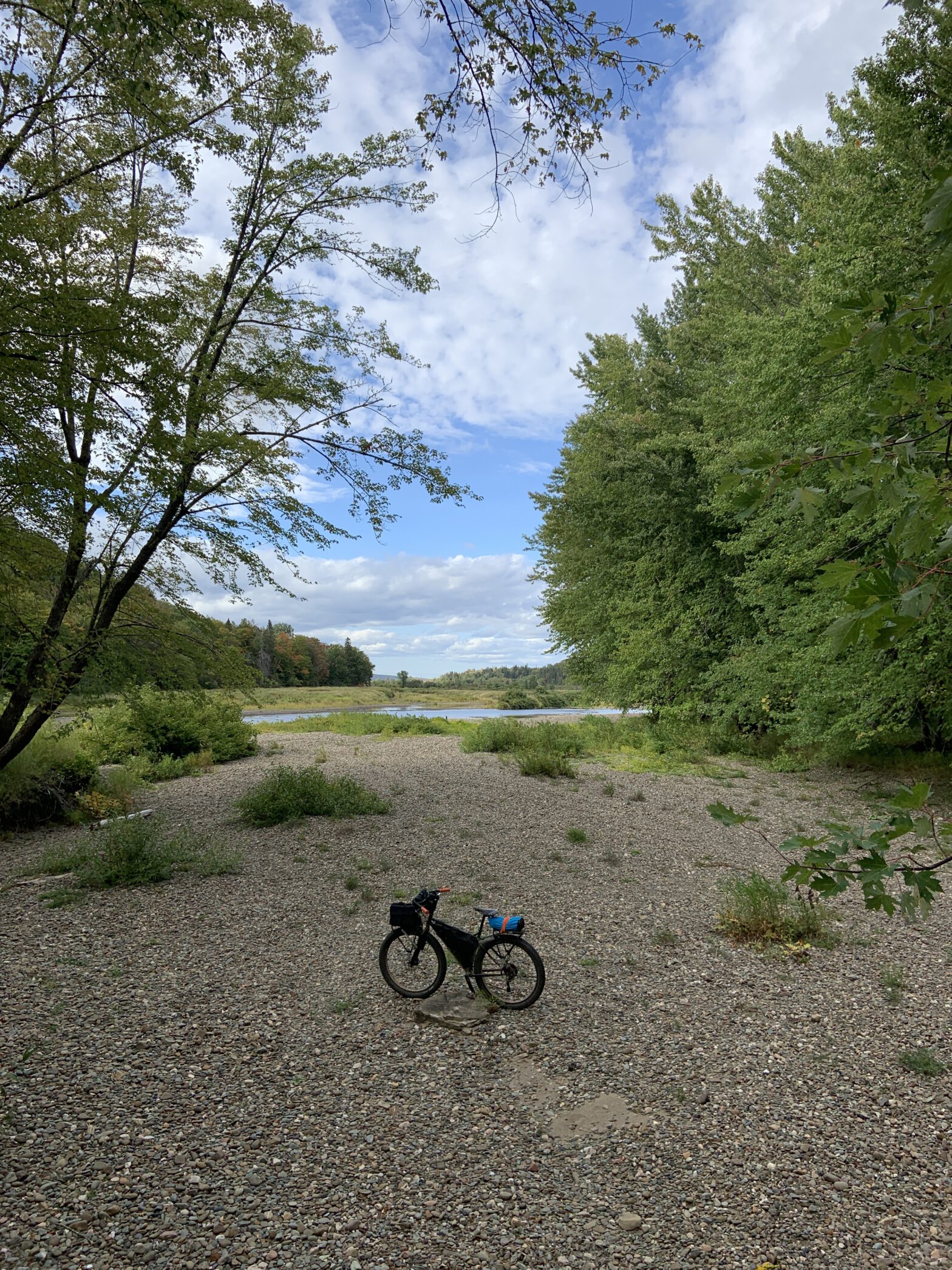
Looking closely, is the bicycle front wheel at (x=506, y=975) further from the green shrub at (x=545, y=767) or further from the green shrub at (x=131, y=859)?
the green shrub at (x=545, y=767)

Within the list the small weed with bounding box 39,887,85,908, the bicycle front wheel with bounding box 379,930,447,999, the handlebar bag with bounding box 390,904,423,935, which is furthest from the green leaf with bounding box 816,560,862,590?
the small weed with bounding box 39,887,85,908

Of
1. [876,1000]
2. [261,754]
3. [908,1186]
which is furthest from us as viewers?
[261,754]

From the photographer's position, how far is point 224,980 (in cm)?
473

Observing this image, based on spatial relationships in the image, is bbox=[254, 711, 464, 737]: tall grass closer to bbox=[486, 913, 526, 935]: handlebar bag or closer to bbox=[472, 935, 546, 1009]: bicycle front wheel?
bbox=[472, 935, 546, 1009]: bicycle front wheel

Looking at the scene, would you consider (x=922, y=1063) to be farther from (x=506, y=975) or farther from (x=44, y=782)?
(x=44, y=782)

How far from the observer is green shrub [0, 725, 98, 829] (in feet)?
29.7

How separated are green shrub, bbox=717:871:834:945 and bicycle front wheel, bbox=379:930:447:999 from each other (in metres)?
2.57

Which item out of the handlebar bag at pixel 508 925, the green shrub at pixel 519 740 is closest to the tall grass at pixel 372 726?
the green shrub at pixel 519 740

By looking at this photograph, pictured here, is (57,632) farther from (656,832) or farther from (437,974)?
(656,832)

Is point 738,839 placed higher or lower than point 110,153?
lower

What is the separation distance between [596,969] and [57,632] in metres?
7.33

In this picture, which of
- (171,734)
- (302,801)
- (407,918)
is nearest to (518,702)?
(171,734)

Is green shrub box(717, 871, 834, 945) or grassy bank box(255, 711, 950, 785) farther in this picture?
grassy bank box(255, 711, 950, 785)

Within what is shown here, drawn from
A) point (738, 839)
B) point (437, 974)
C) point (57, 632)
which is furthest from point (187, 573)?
point (738, 839)
